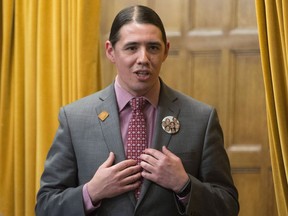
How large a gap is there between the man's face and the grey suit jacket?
110 millimetres

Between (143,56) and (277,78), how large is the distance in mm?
720

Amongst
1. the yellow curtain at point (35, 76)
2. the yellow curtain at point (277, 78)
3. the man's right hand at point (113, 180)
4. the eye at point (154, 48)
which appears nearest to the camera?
the man's right hand at point (113, 180)

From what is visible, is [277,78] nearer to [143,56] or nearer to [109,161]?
[143,56]

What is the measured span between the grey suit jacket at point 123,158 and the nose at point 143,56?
170 mm

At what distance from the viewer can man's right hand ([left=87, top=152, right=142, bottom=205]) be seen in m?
1.43

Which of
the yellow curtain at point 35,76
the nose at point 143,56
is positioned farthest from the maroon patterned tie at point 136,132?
the yellow curtain at point 35,76

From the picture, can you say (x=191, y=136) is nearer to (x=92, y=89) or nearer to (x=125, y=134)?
A: (x=125, y=134)

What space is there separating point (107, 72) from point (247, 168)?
830 mm

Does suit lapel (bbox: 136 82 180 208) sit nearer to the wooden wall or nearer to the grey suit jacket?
the grey suit jacket

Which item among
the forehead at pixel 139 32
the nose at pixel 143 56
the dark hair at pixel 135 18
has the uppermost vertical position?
the dark hair at pixel 135 18

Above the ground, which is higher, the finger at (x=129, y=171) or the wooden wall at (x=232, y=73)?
the wooden wall at (x=232, y=73)

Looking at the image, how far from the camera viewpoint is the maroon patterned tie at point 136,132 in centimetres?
152

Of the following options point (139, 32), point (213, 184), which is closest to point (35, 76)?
point (139, 32)

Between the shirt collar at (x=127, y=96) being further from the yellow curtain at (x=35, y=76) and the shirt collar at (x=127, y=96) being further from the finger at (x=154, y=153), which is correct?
the yellow curtain at (x=35, y=76)
